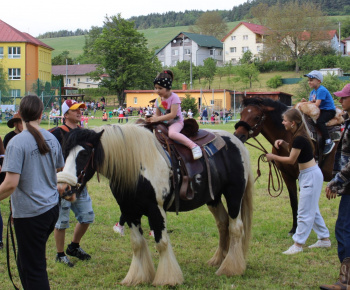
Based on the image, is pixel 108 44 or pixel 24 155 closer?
pixel 24 155

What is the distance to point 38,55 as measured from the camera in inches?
2440

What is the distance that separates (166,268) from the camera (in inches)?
182

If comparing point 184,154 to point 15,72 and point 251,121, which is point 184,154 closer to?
point 251,121

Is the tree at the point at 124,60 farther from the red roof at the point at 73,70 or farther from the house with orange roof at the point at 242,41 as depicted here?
the house with orange roof at the point at 242,41

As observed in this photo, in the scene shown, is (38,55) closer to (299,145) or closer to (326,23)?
(326,23)

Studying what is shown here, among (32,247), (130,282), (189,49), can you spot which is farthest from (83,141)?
(189,49)

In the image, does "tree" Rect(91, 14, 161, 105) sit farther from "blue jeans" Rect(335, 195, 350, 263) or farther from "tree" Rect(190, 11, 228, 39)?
"blue jeans" Rect(335, 195, 350, 263)

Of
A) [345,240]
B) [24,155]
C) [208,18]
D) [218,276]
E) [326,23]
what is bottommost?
[218,276]

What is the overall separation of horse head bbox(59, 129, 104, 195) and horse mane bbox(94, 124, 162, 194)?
11 cm

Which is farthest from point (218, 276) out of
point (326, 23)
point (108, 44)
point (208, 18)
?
point (208, 18)

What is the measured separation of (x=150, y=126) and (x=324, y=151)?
10.5ft

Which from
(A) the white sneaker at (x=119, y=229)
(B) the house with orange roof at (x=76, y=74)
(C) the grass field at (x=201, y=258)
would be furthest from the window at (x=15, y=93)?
(B) the house with orange roof at (x=76, y=74)

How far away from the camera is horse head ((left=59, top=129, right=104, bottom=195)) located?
401cm

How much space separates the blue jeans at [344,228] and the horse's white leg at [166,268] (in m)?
1.73
